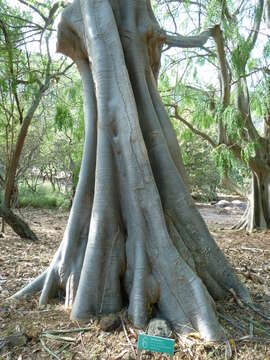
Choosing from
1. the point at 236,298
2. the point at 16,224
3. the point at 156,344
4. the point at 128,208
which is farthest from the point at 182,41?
the point at 16,224

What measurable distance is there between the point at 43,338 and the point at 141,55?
250 centimetres

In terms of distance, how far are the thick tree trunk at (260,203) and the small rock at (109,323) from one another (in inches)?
263

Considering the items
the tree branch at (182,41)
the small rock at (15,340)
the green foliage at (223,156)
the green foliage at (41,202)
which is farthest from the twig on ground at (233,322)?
the green foliage at (41,202)

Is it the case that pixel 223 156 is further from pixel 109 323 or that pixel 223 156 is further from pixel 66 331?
pixel 66 331

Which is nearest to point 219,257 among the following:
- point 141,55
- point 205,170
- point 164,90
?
point 141,55

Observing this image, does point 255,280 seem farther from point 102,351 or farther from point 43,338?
point 43,338

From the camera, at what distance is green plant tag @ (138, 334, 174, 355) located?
5.65 ft

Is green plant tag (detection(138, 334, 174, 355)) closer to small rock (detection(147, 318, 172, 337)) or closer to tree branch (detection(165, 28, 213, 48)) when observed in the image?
small rock (detection(147, 318, 172, 337))

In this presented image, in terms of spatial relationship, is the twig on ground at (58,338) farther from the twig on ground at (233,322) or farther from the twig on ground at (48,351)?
the twig on ground at (233,322)

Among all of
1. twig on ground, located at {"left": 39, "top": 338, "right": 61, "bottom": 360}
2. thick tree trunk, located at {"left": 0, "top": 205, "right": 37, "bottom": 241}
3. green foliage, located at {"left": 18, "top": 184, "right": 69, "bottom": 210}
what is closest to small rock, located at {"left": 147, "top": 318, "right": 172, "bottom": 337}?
twig on ground, located at {"left": 39, "top": 338, "right": 61, "bottom": 360}

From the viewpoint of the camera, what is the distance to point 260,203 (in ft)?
27.1

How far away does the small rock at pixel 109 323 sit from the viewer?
220 centimetres

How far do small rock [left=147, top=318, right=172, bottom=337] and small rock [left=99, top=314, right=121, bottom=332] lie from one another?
0.79ft

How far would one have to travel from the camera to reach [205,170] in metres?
19.0
